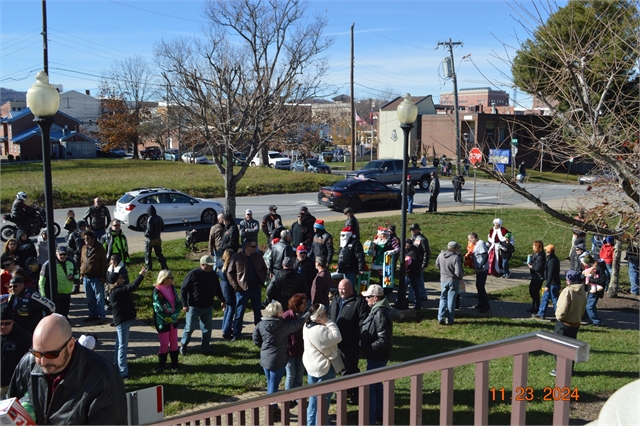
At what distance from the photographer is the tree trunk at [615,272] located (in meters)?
14.3

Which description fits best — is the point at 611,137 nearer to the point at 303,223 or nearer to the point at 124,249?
the point at 303,223

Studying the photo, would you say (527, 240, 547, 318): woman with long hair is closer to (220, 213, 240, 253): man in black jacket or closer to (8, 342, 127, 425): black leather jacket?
(220, 213, 240, 253): man in black jacket

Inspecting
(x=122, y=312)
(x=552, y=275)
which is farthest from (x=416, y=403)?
(x=552, y=275)

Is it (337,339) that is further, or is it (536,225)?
(536,225)

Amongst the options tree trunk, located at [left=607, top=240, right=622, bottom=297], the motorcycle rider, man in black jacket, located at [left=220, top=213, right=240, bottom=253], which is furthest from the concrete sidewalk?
the motorcycle rider

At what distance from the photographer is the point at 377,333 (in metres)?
7.48

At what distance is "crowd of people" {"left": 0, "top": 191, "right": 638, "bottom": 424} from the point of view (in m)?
4.00

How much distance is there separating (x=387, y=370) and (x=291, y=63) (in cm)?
1508

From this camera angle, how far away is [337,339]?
7.03 meters

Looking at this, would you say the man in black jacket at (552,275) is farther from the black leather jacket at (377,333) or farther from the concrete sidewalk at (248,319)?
the black leather jacket at (377,333)

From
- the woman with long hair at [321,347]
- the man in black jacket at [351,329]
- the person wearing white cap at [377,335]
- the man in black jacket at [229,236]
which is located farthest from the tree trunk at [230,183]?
the woman with long hair at [321,347]

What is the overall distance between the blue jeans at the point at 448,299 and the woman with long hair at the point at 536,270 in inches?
78.6

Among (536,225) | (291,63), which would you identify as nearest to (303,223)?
(291,63)

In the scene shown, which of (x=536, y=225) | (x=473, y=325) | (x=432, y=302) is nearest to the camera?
(x=473, y=325)
